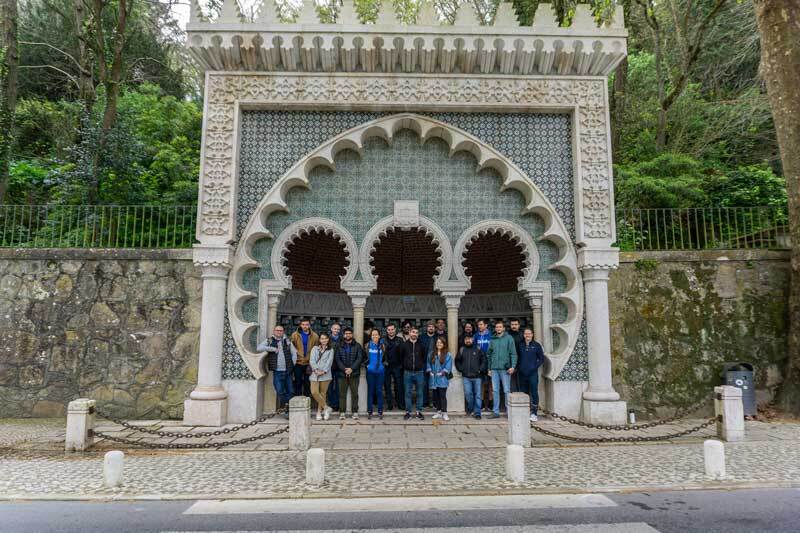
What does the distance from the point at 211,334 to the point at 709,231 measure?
9.42 m

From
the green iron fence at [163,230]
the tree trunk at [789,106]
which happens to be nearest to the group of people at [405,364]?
the green iron fence at [163,230]

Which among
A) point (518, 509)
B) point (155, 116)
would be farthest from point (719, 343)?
point (155, 116)

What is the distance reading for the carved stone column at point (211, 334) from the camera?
7555mm

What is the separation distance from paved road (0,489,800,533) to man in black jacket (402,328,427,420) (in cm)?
378

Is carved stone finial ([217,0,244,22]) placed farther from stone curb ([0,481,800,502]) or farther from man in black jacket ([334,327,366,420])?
stone curb ([0,481,800,502])

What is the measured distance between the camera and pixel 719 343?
8.40 meters

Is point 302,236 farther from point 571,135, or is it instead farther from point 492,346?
point 571,135

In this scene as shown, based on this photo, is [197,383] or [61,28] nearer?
A: [197,383]

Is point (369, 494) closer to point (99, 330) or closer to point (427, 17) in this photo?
point (99, 330)

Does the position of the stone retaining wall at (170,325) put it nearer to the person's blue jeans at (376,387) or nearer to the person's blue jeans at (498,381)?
the person's blue jeans at (498,381)

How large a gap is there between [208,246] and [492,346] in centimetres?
479

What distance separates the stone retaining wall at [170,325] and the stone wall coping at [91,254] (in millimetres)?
17

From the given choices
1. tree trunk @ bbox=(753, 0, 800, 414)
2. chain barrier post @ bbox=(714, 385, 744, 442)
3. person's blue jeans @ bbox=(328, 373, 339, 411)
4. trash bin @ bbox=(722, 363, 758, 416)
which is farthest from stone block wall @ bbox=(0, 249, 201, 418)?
tree trunk @ bbox=(753, 0, 800, 414)

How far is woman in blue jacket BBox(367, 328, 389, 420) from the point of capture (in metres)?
8.16
